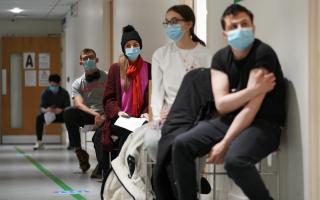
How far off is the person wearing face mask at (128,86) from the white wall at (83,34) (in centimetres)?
431

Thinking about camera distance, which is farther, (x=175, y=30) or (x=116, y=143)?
(x=116, y=143)

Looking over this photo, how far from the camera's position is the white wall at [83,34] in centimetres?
1091

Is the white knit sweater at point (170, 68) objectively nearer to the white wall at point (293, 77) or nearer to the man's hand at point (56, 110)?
the white wall at point (293, 77)

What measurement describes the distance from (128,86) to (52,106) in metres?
8.18

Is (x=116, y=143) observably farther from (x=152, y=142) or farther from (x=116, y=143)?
(x=152, y=142)

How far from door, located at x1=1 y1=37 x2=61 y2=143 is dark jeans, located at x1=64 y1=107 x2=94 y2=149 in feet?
28.9

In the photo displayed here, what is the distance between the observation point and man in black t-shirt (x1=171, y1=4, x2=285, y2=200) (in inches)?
140

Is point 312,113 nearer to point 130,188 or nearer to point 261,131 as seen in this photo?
point 261,131

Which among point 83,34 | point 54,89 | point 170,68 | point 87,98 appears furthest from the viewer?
point 54,89

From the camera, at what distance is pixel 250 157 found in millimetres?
3553

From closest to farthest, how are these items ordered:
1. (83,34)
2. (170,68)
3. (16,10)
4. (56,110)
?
(170,68) → (83,34) → (56,110) → (16,10)

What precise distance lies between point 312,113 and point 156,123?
3.72 feet

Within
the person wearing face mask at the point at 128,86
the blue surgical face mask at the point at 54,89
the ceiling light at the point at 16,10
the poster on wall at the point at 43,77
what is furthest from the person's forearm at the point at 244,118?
the poster on wall at the point at 43,77

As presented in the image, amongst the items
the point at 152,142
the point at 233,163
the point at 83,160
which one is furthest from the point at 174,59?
the point at 83,160
